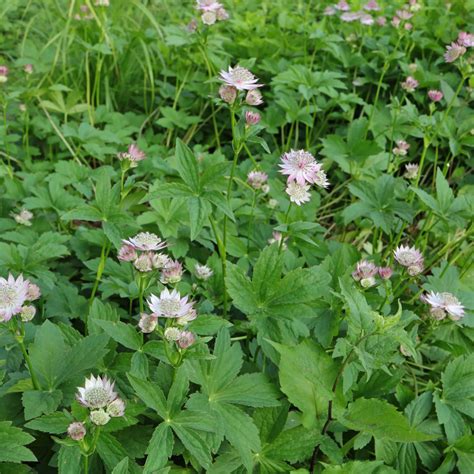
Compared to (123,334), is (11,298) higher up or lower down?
higher up

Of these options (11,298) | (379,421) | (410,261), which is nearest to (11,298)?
(11,298)

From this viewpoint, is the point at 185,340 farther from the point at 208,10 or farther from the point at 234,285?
the point at 208,10

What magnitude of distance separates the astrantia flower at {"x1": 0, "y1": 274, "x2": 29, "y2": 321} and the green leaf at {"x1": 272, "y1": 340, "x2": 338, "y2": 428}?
1.80 ft

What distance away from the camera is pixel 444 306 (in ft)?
4.92

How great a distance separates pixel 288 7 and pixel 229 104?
2410 mm

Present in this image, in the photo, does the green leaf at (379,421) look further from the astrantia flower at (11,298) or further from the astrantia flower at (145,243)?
the astrantia flower at (11,298)

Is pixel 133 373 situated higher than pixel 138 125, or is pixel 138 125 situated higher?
pixel 133 373

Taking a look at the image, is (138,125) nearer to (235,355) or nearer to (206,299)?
(206,299)

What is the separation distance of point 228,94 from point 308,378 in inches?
27.2

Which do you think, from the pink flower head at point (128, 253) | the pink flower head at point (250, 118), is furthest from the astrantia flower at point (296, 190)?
the pink flower head at point (128, 253)

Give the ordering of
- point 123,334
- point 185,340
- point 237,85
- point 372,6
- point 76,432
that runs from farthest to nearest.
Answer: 1. point 372,6
2. point 237,85
3. point 123,334
4. point 185,340
5. point 76,432

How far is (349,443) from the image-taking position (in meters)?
1.38

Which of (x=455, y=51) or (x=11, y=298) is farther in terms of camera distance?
(x=455, y=51)

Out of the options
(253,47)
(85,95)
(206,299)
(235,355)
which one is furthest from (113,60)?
(235,355)
